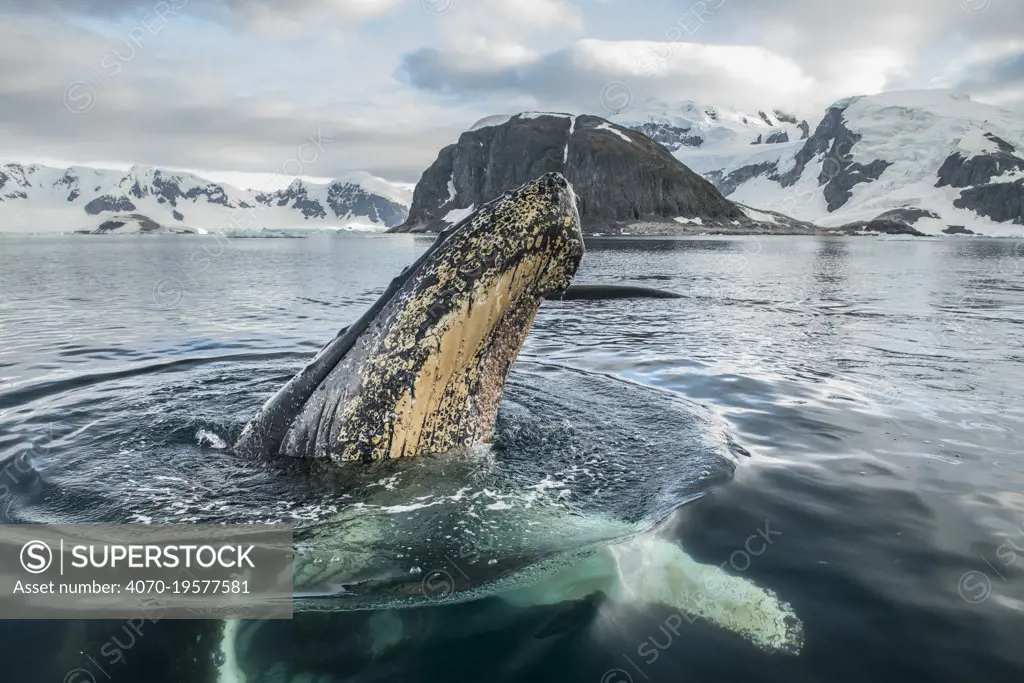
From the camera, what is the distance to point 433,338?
5051mm

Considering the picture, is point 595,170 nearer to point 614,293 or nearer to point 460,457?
point 614,293

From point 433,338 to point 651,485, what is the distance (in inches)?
79.1

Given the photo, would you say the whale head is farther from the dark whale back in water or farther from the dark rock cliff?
the dark rock cliff

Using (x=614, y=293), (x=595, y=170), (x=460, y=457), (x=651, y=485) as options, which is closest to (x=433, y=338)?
(x=460, y=457)

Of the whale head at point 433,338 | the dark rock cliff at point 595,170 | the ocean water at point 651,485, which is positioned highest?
the dark rock cliff at point 595,170

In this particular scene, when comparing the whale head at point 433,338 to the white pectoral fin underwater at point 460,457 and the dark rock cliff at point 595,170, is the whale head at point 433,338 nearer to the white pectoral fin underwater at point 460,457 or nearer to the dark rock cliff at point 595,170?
the white pectoral fin underwater at point 460,457

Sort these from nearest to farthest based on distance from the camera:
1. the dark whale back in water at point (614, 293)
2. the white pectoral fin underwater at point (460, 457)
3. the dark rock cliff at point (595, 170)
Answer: the white pectoral fin underwater at point (460, 457) < the dark whale back in water at point (614, 293) < the dark rock cliff at point (595, 170)

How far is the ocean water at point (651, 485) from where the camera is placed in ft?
10.7

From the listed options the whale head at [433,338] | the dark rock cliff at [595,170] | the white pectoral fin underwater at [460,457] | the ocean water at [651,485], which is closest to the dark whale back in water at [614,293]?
the ocean water at [651,485]

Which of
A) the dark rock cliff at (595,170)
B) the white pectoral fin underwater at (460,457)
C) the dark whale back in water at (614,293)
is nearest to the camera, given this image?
the white pectoral fin underwater at (460,457)

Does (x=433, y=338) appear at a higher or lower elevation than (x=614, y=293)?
higher

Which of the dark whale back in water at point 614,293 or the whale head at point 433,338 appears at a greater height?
the whale head at point 433,338

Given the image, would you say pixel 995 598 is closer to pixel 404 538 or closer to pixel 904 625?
pixel 904 625

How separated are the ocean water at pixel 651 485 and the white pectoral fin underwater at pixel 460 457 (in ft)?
0.48
